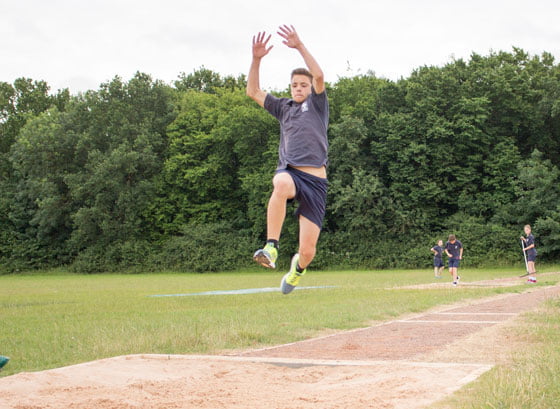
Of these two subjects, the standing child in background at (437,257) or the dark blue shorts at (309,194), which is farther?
the standing child in background at (437,257)

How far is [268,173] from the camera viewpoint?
49.1 metres

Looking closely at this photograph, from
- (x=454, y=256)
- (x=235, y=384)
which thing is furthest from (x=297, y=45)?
(x=454, y=256)

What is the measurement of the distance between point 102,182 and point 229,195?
10.7 meters

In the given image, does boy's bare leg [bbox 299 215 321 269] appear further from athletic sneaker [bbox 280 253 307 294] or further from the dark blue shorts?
athletic sneaker [bbox 280 253 307 294]

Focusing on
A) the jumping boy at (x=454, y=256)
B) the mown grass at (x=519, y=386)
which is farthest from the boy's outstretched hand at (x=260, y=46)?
the jumping boy at (x=454, y=256)

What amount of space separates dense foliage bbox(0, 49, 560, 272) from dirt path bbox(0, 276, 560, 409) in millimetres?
33968

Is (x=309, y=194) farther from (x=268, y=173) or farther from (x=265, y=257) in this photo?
(x=268, y=173)

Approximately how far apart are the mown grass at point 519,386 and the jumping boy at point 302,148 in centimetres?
200

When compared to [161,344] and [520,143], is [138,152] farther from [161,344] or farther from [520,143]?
[161,344]

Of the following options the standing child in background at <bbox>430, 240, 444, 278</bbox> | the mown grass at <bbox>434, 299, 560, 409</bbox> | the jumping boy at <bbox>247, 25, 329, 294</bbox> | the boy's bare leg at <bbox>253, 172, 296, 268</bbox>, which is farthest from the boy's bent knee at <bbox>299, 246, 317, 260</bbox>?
the standing child in background at <bbox>430, 240, 444, 278</bbox>

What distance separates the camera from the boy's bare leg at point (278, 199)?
19.6 feet

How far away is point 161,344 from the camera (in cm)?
1020

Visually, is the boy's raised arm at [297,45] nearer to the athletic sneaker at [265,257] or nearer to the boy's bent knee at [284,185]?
the boy's bent knee at [284,185]

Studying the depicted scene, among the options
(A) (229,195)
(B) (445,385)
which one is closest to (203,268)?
(A) (229,195)
